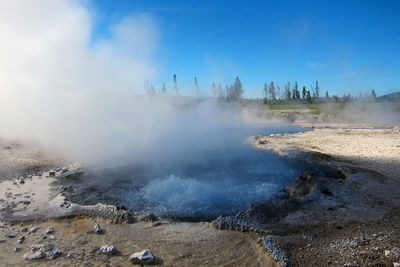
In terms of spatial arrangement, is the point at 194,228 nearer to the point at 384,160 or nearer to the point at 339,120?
the point at 384,160

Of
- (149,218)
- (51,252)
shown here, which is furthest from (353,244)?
(51,252)

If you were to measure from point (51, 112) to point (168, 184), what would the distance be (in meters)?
8.92

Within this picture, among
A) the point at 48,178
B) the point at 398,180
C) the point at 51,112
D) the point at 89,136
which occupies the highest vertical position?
the point at 51,112

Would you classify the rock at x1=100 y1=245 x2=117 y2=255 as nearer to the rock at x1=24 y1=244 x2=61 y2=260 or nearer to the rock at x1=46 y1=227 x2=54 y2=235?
the rock at x1=24 y1=244 x2=61 y2=260

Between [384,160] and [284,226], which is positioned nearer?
[284,226]

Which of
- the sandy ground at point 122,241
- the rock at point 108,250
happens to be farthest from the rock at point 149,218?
the rock at point 108,250

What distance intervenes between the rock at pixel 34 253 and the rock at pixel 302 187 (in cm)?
539

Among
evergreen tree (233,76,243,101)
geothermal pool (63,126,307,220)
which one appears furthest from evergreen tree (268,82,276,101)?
geothermal pool (63,126,307,220)

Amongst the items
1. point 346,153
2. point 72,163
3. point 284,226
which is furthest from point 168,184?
point 346,153

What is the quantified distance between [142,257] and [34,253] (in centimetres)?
169

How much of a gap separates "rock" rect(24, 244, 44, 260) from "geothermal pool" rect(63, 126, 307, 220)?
2051mm

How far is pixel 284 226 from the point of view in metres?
4.77

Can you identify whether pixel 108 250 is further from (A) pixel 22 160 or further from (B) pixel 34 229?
(A) pixel 22 160

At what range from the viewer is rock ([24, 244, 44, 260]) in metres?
3.87
